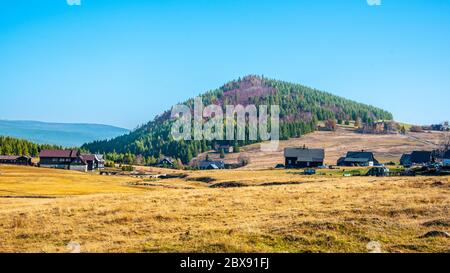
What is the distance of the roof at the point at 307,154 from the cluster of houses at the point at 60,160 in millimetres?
71560

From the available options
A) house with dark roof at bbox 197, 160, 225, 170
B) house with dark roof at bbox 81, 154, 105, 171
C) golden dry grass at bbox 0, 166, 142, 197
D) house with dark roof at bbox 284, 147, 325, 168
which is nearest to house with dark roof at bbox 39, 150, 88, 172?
house with dark roof at bbox 81, 154, 105, 171

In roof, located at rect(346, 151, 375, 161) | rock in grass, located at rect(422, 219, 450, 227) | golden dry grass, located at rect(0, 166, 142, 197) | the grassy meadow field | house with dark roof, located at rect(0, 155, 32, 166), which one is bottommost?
golden dry grass, located at rect(0, 166, 142, 197)

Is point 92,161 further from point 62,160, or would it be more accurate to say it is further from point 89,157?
point 62,160

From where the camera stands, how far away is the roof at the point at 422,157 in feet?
477

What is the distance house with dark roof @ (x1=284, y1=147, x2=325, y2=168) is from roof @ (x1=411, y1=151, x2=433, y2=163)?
27.6m

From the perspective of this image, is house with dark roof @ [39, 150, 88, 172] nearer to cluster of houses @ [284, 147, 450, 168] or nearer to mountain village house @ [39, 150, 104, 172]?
mountain village house @ [39, 150, 104, 172]

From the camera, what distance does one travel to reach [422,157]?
146875 mm

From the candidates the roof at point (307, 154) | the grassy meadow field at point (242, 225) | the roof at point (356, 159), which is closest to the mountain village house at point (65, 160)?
the roof at point (307, 154)

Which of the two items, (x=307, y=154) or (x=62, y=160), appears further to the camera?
(x=62, y=160)

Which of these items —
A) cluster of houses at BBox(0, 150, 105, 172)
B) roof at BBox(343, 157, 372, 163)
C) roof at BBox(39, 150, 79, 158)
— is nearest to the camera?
roof at BBox(343, 157, 372, 163)

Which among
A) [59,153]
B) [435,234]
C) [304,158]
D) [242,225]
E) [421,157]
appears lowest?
[242,225]

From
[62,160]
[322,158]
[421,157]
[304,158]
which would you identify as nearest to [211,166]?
[304,158]

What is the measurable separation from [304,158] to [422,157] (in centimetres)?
3582

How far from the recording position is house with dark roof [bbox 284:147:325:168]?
498 feet
